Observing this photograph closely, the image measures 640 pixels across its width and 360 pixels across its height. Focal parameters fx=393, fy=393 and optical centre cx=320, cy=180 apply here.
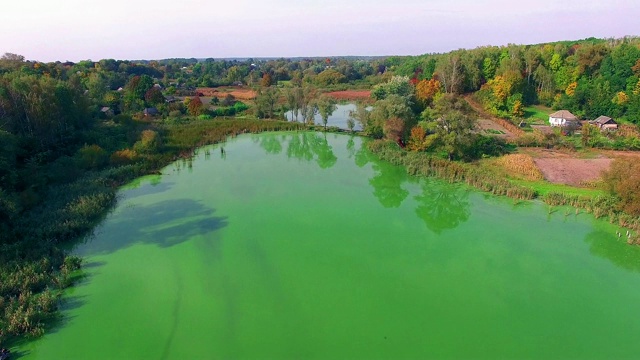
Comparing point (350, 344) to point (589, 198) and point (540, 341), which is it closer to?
point (540, 341)

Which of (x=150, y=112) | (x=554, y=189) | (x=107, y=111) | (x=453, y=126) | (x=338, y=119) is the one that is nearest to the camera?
(x=554, y=189)

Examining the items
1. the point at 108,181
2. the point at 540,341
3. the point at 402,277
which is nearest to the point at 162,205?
the point at 108,181

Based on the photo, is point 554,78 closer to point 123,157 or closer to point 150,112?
point 123,157

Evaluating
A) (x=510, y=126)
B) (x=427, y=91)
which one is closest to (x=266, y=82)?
(x=427, y=91)

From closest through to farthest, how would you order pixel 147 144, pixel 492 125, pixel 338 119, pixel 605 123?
pixel 147 144 < pixel 605 123 < pixel 492 125 < pixel 338 119

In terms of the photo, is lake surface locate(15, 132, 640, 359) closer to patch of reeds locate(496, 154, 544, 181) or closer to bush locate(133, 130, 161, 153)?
patch of reeds locate(496, 154, 544, 181)

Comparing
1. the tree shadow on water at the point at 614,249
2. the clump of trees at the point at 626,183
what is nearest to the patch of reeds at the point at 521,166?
the clump of trees at the point at 626,183

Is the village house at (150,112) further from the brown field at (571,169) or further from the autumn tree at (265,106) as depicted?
the brown field at (571,169)
